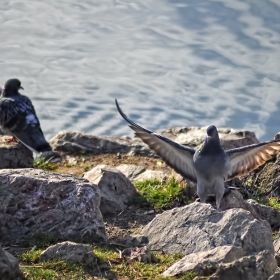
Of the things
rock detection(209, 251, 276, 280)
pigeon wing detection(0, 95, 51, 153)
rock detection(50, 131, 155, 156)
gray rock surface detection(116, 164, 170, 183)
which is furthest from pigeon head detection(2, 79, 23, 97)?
rock detection(209, 251, 276, 280)

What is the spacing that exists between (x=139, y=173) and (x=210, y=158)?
1.66 meters

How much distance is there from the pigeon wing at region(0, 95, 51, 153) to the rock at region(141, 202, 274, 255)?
379 centimetres

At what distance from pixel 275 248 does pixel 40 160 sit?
4.97 metres

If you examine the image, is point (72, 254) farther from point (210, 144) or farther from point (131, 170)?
point (131, 170)

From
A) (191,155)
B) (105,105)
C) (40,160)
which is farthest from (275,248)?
(105,105)

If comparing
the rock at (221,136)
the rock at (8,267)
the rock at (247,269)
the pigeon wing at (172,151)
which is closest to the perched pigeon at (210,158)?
the pigeon wing at (172,151)

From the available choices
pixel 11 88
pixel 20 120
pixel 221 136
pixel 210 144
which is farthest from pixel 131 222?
pixel 11 88

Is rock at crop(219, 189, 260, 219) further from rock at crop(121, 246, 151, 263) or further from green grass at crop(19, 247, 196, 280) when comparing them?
rock at crop(121, 246, 151, 263)

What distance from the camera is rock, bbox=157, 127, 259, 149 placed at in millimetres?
11992

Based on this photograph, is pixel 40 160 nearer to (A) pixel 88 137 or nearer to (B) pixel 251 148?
(A) pixel 88 137

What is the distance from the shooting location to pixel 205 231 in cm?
768

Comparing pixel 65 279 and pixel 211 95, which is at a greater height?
pixel 65 279

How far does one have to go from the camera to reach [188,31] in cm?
2342

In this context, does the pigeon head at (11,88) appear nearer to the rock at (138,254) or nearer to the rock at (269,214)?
the rock at (269,214)
